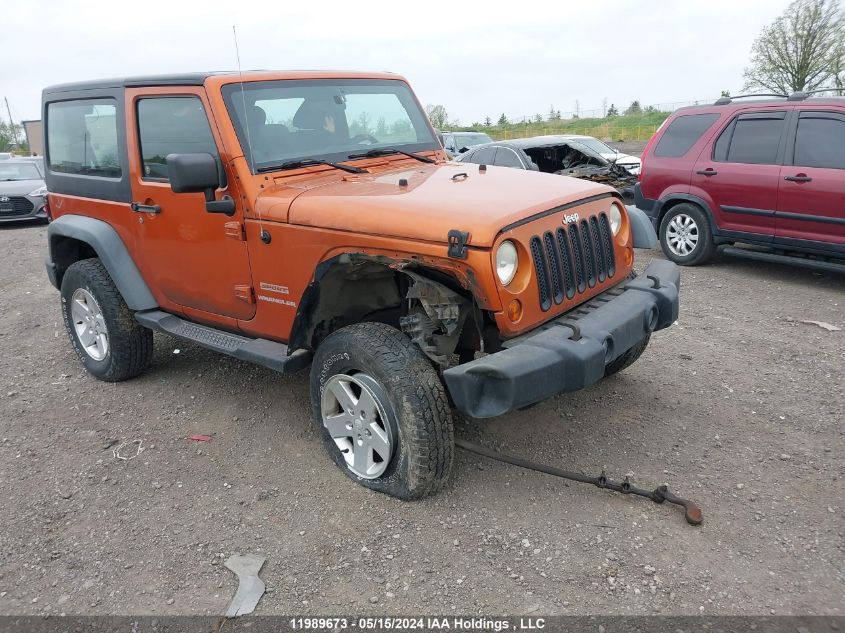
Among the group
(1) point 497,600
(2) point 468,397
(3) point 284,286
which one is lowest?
(1) point 497,600

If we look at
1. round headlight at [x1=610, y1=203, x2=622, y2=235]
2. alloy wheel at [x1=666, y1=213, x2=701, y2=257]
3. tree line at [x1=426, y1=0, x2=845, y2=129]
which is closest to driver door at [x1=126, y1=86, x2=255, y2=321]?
round headlight at [x1=610, y1=203, x2=622, y2=235]

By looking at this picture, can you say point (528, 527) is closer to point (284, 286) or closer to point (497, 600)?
point (497, 600)

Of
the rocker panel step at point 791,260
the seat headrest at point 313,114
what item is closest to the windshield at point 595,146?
the rocker panel step at point 791,260

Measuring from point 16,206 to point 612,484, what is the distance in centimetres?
1407

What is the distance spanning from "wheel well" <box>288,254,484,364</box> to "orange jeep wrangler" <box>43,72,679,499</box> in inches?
0.5

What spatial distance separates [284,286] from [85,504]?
1.56m

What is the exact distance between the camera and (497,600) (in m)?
2.69

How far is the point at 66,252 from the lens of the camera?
203 inches

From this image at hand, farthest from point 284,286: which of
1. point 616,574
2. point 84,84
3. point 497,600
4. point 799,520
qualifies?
point 799,520

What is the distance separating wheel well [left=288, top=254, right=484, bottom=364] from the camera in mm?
3141

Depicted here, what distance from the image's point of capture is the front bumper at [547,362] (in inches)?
108

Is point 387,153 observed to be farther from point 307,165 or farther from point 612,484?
point 612,484

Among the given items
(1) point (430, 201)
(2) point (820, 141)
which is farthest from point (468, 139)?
(1) point (430, 201)

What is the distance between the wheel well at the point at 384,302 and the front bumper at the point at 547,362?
35cm
